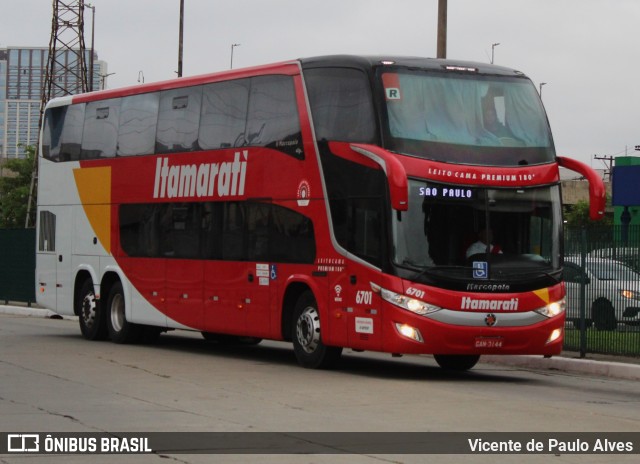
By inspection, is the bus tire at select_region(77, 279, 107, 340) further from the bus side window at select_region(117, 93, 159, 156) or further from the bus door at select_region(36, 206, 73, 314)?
the bus side window at select_region(117, 93, 159, 156)

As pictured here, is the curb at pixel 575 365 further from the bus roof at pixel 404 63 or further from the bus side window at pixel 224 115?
the bus side window at pixel 224 115

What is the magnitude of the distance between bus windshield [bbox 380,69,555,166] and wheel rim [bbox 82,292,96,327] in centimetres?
936

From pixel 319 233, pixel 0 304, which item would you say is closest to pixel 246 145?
pixel 319 233

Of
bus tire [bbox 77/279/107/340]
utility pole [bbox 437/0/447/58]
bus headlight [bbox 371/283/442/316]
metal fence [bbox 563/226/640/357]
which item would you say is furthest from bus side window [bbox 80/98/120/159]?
bus headlight [bbox 371/283/442/316]

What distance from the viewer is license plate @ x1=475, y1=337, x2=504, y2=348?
17.2 m

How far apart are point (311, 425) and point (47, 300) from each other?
48.8 ft

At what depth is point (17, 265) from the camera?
41.6 metres

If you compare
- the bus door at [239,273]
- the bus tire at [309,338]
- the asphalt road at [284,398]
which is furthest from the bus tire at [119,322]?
the bus tire at [309,338]

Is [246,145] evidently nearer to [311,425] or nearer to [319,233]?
[319,233]

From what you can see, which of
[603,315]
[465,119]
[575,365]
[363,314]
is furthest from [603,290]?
[363,314]

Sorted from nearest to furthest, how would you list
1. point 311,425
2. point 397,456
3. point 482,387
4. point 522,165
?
point 397,456 < point 311,425 < point 482,387 < point 522,165

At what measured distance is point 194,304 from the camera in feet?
70.9

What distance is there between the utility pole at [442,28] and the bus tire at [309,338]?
881 centimetres

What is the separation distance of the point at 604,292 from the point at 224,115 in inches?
263
